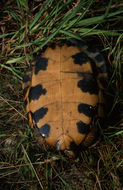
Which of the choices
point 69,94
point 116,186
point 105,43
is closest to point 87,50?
point 105,43

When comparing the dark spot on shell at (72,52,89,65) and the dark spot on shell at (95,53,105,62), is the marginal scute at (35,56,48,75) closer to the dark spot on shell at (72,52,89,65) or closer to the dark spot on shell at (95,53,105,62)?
the dark spot on shell at (72,52,89,65)

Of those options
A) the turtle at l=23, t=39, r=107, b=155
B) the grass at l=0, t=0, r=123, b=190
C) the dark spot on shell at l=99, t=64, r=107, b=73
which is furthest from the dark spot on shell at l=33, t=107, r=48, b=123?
the dark spot on shell at l=99, t=64, r=107, b=73

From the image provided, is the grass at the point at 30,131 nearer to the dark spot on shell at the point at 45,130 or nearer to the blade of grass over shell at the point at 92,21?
the blade of grass over shell at the point at 92,21

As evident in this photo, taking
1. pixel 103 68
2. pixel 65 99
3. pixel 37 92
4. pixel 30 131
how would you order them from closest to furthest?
pixel 65 99
pixel 37 92
pixel 103 68
pixel 30 131

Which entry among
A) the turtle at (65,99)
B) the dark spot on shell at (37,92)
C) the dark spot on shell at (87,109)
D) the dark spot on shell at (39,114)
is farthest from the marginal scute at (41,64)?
the dark spot on shell at (87,109)

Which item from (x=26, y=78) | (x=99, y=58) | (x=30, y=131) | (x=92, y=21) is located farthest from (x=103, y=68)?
(x=30, y=131)

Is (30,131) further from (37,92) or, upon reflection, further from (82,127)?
(82,127)
